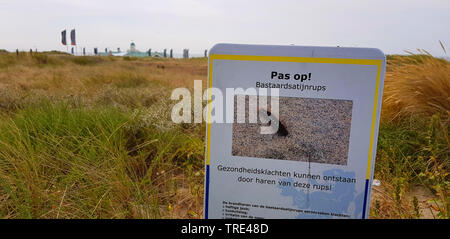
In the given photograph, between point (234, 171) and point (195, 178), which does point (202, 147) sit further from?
point (234, 171)

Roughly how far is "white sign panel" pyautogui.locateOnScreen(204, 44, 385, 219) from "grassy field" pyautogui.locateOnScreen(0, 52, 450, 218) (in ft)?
1.65

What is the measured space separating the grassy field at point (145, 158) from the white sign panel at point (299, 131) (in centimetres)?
50

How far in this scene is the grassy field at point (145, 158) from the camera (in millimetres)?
2682

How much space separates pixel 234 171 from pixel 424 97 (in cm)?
432

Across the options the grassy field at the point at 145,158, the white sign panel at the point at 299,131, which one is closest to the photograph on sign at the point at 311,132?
the white sign panel at the point at 299,131

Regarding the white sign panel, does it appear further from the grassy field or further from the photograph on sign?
the grassy field

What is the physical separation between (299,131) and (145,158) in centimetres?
252

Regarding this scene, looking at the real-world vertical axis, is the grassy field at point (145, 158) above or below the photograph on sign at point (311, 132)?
below

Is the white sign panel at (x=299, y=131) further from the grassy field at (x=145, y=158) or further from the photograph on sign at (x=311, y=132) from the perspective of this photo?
the grassy field at (x=145, y=158)

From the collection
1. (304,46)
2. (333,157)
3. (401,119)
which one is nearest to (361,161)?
(333,157)

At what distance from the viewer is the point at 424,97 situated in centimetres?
494

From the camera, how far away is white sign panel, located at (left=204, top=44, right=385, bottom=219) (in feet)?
5.27

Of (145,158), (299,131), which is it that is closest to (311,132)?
(299,131)

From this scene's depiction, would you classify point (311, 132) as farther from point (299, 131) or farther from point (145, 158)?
point (145, 158)
